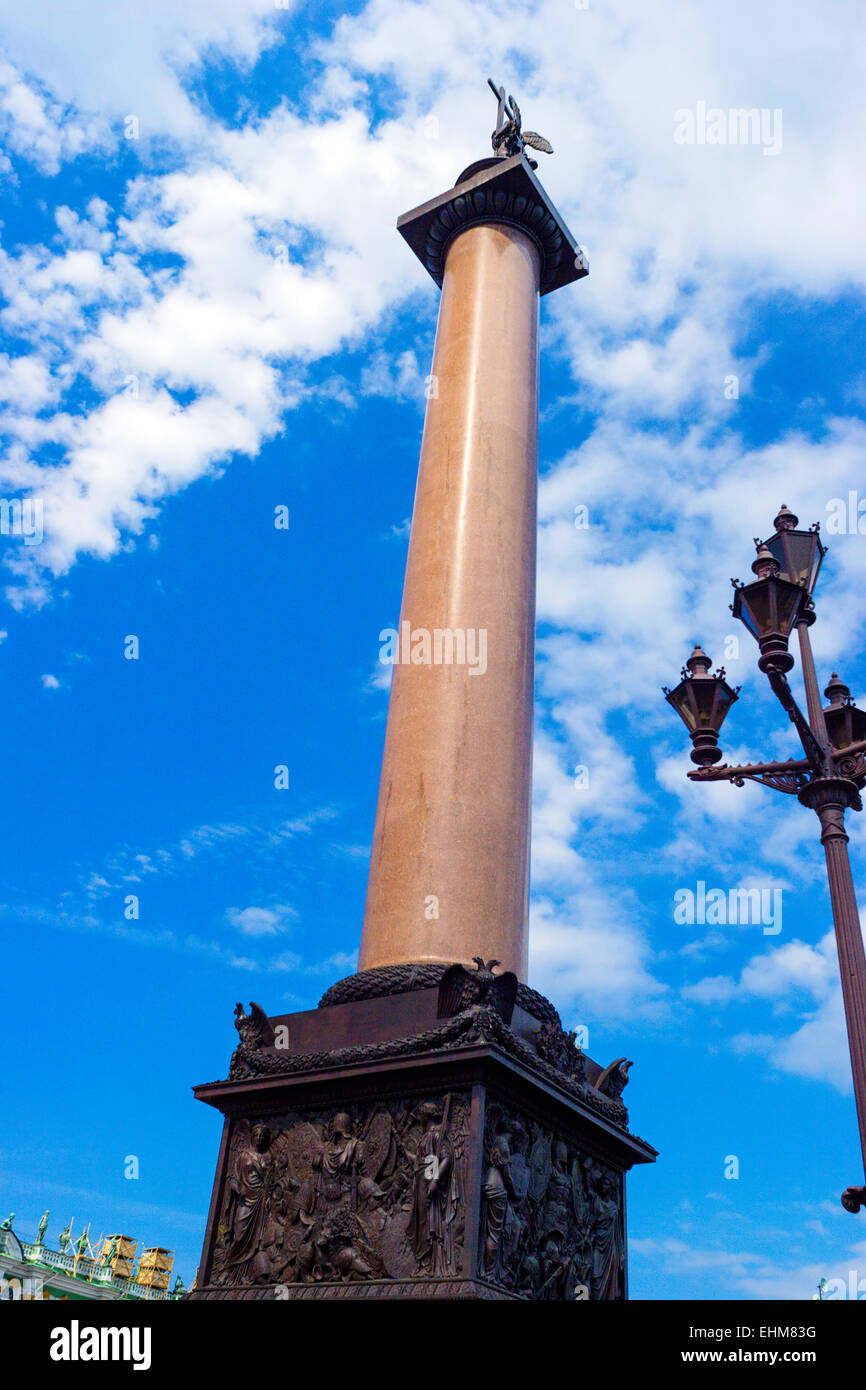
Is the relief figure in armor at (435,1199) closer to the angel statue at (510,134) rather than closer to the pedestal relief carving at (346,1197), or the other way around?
the pedestal relief carving at (346,1197)

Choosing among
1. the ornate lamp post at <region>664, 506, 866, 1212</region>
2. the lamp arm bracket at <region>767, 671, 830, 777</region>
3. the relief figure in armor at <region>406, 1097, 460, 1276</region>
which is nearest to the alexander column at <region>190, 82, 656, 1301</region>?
the relief figure in armor at <region>406, 1097, 460, 1276</region>

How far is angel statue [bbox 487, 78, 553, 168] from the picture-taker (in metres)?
16.2

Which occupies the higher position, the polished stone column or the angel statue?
the angel statue

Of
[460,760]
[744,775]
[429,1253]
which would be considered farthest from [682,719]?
[429,1253]

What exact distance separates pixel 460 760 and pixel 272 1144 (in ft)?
12.1

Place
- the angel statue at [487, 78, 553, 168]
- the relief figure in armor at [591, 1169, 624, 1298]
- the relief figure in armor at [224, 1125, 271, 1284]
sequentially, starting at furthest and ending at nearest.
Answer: the angel statue at [487, 78, 553, 168]
the relief figure in armor at [591, 1169, 624, 1298]
the relief figure in armor at [224, 1125, 271, 1284]

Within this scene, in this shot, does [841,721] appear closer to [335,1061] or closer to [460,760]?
[460,760]

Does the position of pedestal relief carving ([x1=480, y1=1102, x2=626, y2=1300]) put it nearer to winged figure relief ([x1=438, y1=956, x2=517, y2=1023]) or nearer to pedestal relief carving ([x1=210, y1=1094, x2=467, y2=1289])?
pedestal relief carving ([x1=210, y1=1094, x2=467, y2=1289])

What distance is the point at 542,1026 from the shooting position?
956 centimetres

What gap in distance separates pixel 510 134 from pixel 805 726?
34.5 feet

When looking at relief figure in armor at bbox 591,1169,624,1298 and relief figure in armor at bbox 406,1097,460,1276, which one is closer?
relief figure in armor at bbox 406,1097,460,1276

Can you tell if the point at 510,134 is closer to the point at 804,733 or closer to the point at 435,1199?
the point at 804,733

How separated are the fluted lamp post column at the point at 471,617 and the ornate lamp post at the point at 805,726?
5.91 ft

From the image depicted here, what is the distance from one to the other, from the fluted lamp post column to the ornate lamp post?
1.80m
